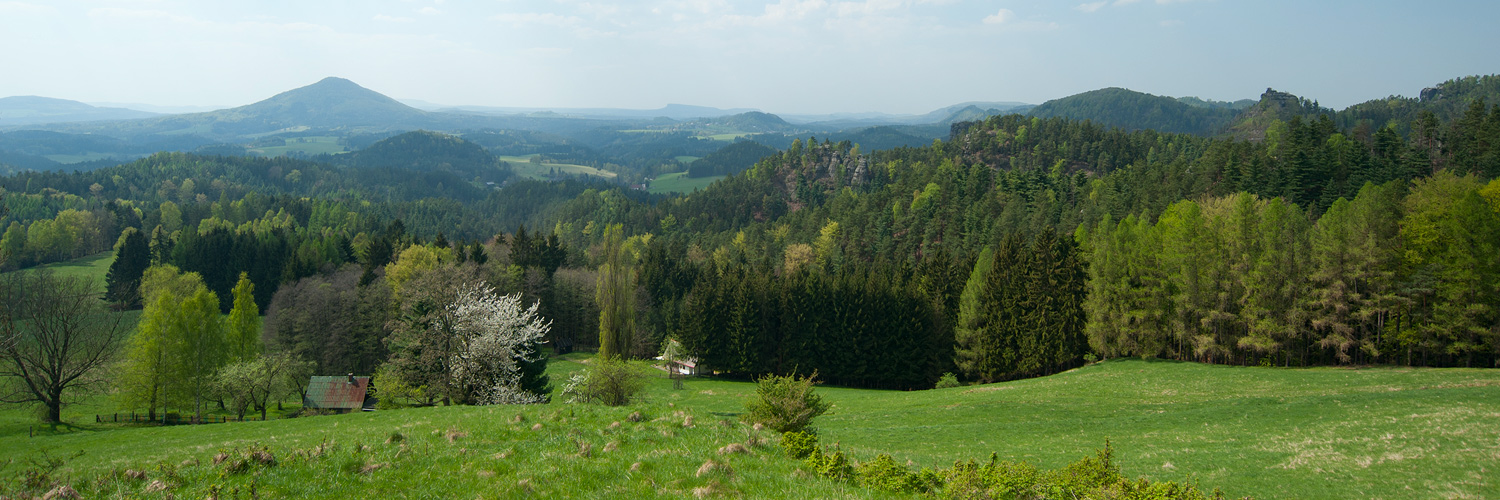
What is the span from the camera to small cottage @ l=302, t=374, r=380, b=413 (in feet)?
172

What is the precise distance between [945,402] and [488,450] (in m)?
29.4

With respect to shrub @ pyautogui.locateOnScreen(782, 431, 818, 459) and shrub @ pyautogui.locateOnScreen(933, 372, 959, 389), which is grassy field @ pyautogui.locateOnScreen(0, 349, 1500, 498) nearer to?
shrub @ pyautogui.locateOnScreen(782, 431, 818, 459)

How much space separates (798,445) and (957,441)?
1382cm

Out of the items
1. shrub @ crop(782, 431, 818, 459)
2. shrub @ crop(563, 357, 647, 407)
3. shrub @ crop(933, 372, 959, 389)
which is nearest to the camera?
shrub @ crop(782, 431, 818, 459)

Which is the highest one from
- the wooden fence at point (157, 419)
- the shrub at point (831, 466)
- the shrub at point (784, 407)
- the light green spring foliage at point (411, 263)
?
the shrub at point (831, 466)

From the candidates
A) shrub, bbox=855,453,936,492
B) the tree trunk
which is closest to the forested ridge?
the tree trunk

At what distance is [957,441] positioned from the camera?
27625 mm

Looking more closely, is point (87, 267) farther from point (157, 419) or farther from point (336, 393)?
point (336, 393)

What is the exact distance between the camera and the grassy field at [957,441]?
43.9 ft

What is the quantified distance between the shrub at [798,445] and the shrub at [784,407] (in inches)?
86.2

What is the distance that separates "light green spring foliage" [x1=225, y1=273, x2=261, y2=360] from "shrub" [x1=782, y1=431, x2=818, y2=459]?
180 ft

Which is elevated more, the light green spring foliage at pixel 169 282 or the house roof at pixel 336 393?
the light green spring foliage at pixel 169 282

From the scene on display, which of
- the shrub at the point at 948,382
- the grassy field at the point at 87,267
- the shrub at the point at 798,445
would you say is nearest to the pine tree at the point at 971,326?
the shrub at the point at 948,382

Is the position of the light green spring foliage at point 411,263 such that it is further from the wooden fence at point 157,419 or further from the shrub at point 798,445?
the shrub at point 798,445
